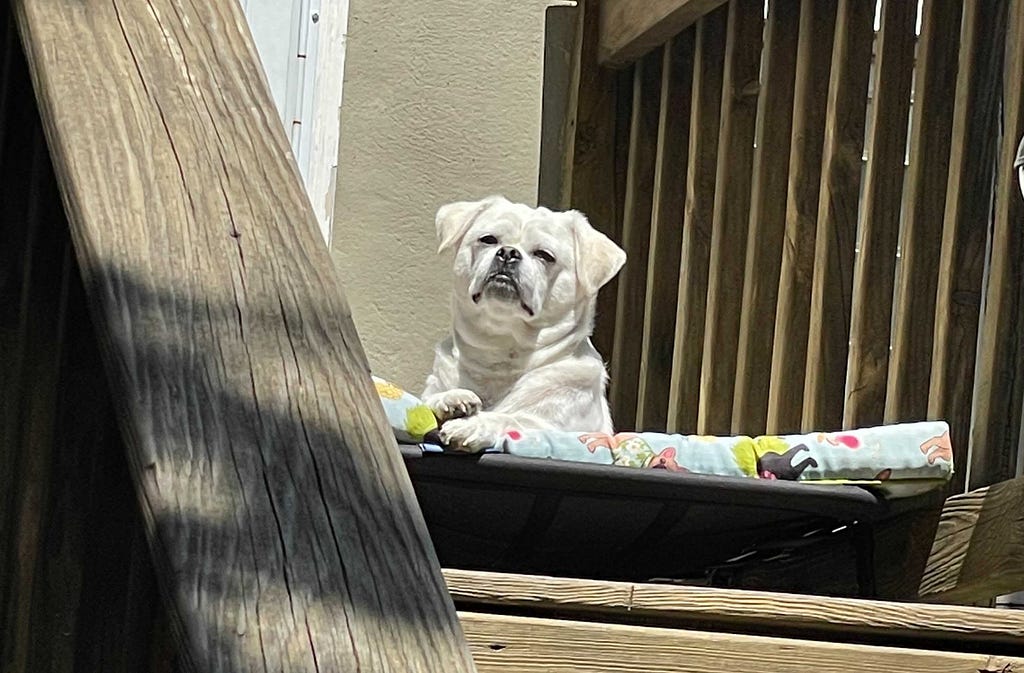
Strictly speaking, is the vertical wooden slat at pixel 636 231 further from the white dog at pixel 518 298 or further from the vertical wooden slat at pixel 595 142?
the white dog at pixel 518 298

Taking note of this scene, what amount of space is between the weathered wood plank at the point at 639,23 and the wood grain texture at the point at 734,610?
1.93 metres

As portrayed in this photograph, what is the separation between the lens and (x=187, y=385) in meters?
0.89

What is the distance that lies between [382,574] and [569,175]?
323 cm

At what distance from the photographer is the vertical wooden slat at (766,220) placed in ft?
11.1

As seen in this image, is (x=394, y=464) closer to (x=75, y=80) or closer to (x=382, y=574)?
(x=382, y=574)

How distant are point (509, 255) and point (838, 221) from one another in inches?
30.0

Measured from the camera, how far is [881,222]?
3.07 meters

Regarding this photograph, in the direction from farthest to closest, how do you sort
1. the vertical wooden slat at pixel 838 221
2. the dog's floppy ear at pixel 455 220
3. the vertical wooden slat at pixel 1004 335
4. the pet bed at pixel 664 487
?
1. the dog's floppy ear at pixel 455 220
2. the vertical wooden slat at pixel 838 221
3. the vertical wooden slat at pixel 1004 335
4. the pet bed at pixel 664 487

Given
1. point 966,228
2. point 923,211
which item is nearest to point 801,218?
point 923,211

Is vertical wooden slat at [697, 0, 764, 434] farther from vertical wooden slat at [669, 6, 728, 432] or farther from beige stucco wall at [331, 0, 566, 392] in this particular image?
beige stucco wall at [331, 0, 566, 392]

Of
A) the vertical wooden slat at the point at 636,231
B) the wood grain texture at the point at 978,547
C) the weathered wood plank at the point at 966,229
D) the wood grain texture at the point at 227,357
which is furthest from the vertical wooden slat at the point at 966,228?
the wood grain texture at the point at 227,357

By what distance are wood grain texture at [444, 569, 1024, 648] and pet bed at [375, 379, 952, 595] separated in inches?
16.5

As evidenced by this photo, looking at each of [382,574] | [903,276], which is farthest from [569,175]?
[382,574]

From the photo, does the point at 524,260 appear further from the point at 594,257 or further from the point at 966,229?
the point at 966,229
